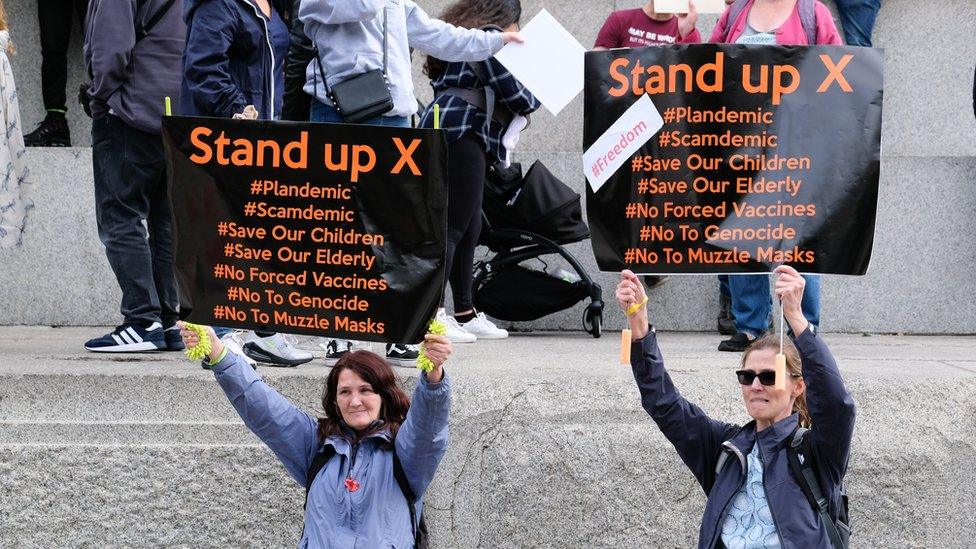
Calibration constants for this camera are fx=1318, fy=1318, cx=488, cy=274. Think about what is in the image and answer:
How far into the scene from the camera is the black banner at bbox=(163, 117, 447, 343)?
3695 mm

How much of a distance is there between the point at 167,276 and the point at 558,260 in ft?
7.51

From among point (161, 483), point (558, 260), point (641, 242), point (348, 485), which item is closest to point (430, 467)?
point (348, 485)

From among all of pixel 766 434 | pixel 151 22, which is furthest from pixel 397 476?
pixel 151 22

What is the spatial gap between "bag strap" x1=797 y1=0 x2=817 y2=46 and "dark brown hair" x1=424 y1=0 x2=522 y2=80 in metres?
1.23

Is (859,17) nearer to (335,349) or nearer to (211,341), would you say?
(335,349)

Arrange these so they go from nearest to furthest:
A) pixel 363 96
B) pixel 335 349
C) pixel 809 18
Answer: pixel 363 96 → pixel 335 349 → pixel 809 18

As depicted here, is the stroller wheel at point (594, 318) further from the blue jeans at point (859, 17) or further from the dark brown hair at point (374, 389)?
the dark brown hair at point (374, 389)

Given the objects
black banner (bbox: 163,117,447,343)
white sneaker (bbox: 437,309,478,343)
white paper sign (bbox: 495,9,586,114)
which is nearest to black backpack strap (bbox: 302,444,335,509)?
black banner (bbox: 163,117,447,343)

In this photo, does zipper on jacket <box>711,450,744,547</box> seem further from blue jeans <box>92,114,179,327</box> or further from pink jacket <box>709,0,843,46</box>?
blue jeans <box>92,114,179,327</box>

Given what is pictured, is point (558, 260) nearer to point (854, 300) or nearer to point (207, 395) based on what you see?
point (854, 300)

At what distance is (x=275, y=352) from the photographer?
5105 mm

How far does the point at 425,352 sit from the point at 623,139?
98cm

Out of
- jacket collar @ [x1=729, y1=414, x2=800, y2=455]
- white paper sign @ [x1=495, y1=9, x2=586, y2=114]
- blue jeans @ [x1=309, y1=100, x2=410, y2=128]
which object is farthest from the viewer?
blue jeans @ [x1=309, y1=100, x2=410, y2=128]

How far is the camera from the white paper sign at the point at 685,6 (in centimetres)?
507
